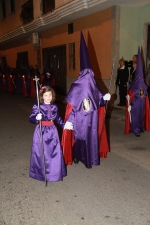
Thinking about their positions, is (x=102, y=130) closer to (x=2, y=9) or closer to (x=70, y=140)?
(x=70, y=140)

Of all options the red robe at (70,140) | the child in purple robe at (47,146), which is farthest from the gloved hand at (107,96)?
the child in purple robe at (47,146)

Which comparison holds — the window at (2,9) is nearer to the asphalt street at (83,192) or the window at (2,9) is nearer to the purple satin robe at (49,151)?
the asphalt street at (83,192)

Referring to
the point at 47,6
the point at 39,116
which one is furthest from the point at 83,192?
the point at 47,6

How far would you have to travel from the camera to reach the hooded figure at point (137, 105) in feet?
19.0

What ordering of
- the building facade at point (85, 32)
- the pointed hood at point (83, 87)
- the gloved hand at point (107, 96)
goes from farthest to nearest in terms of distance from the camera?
the building facade at point (85, 32)
the gloved hand at point (107, 96)
the pointed hood at point (83, 87)

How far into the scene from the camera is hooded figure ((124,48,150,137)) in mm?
5777

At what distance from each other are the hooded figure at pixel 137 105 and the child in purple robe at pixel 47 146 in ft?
9.64

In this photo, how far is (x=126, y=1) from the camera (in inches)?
328

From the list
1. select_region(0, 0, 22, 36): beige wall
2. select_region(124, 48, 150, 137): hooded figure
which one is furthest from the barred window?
select_region(124, 48, 150, 137): hooded figure

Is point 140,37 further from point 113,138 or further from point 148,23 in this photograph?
point 113,138

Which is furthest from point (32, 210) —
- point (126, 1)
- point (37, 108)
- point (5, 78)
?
point (5, 78)

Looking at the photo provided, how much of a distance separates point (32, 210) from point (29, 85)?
1172 centimetres

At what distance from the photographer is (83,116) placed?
3.88 meters

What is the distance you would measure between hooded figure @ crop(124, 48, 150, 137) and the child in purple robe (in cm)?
294
